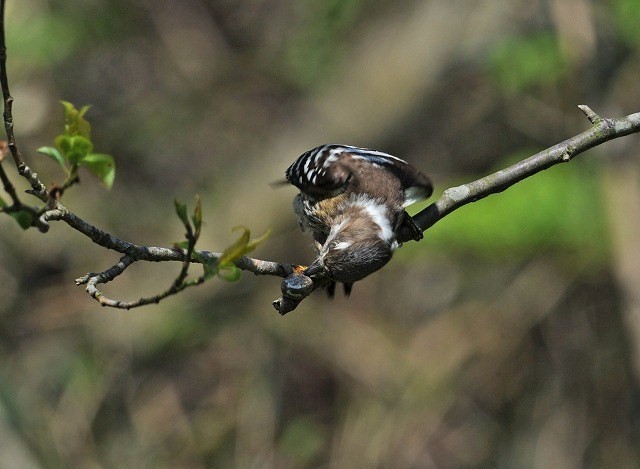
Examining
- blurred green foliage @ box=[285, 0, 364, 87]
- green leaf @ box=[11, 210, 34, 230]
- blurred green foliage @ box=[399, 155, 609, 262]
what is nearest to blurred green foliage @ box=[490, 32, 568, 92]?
blurred green foliage @ box=[399, 155, 609, 262]

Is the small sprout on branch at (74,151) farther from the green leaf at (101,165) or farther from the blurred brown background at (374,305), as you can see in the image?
the blurred brown background at (374,305)

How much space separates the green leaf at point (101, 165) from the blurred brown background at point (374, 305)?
5.91 metres

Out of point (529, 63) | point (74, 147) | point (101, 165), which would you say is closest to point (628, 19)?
point (529, 63)

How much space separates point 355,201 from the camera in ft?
15.1

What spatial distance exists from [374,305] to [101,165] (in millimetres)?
8455

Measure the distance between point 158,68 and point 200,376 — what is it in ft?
17.5

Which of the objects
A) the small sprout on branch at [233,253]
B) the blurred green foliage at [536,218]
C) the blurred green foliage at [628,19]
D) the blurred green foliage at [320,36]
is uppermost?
the blurred green foliage at [320,36]

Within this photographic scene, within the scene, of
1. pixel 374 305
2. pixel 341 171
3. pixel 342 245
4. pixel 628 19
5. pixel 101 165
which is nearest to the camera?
pixel 101 165

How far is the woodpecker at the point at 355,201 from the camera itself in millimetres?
3877

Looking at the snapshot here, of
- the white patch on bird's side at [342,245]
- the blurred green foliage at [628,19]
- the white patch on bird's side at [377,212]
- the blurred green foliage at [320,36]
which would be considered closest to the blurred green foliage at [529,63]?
the blurred green foliage at [628,19]

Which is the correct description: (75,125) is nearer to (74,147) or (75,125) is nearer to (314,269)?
(74,147)

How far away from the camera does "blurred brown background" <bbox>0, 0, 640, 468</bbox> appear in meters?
9.02

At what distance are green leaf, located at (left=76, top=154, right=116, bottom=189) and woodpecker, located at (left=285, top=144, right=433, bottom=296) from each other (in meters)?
1.14

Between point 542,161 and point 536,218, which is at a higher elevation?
point 536,218
